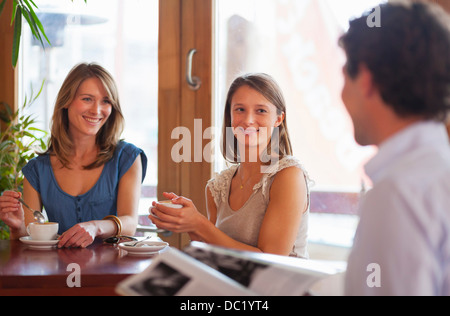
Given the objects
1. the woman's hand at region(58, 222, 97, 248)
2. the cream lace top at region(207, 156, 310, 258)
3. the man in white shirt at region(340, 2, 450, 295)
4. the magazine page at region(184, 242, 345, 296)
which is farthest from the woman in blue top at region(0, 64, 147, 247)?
the man in white shirt at region(340, 2, 450, 295)

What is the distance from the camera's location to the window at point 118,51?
9.77 ft

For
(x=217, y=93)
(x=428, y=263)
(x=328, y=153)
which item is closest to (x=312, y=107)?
(x=328, y=153)

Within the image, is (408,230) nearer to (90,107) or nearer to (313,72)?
(90,107)

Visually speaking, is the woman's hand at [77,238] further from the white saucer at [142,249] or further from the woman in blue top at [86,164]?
the woman in blue top at [86,164]

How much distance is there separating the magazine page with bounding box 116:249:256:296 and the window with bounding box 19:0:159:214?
2.16 metres

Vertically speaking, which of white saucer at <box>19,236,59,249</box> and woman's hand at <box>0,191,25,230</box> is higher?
woman's hand at <box>0,191,25,230</box>

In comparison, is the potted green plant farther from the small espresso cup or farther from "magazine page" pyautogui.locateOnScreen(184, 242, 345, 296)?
"magazine page" pyautogui.locateOnScreen(184, 242, 345, 296)

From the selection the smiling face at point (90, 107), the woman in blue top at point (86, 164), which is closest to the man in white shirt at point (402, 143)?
the woman in blue top at point (86, 164)

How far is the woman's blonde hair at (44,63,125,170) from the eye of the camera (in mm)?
2252

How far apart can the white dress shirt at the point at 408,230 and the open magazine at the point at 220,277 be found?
126mm

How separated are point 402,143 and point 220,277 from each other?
A: 350mm

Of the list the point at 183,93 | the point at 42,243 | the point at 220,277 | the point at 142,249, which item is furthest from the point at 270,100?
the point at 220,277

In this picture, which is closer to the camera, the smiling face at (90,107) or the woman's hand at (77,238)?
the woman's hand at (77,238)

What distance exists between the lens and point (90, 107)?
225 cm
